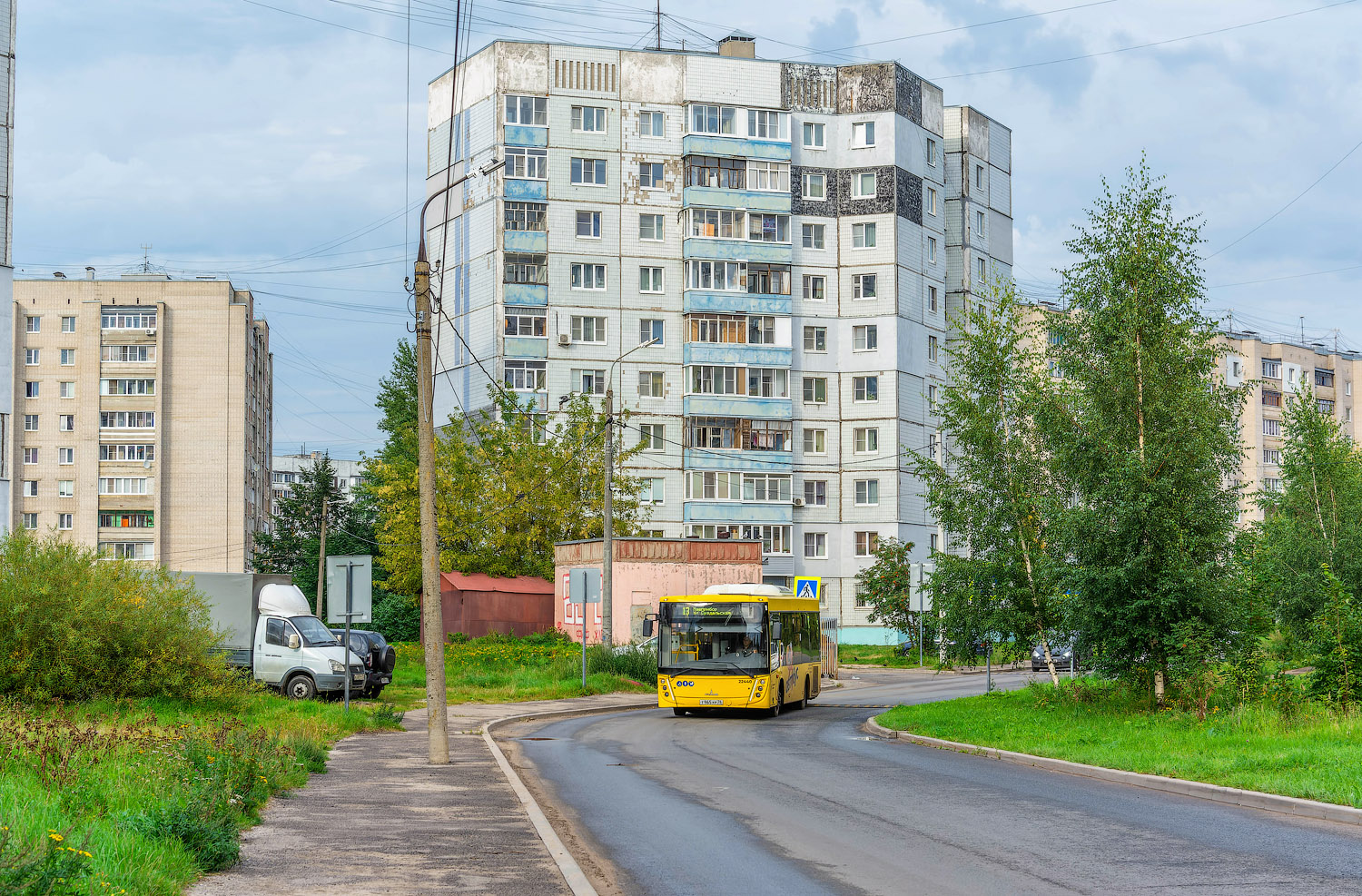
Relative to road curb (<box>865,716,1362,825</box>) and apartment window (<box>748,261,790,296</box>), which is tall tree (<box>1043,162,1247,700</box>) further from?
apartment window (<box>748,261,790,296</box>)

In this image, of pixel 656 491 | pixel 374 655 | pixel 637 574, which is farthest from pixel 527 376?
pixel 374 655

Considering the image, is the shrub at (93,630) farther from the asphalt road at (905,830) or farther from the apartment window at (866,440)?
the apartment window at (866,440)

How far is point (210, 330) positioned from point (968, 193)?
2067 inches

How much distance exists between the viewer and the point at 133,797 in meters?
10.7

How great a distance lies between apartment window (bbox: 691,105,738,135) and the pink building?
1155 inches

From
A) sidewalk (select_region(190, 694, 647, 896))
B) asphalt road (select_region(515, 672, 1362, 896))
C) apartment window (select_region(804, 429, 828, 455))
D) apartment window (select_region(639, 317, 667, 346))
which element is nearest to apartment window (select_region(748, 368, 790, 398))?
apartment window (select_region(804, 429, 828, 455))

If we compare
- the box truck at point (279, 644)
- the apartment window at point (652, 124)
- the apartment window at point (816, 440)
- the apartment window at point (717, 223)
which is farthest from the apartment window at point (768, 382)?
the box truck at point (279, 644)

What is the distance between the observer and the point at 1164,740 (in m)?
19.5

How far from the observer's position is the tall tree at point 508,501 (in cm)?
5850

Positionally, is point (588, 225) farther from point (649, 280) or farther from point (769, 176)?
point (769, 176)

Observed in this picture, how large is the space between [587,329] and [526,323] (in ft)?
11.1

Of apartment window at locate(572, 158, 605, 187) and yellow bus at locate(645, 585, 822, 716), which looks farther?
apartment window at locate(572, 158, 605, 187)

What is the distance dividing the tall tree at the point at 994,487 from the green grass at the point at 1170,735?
1679mm

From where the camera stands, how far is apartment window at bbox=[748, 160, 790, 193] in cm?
7419
